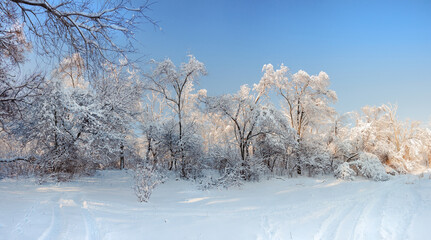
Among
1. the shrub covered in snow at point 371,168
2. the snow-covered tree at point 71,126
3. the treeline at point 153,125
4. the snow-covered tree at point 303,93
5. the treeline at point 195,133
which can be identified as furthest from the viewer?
the snow-covered tree at point 303,93

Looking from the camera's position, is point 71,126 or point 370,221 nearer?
point 370,221

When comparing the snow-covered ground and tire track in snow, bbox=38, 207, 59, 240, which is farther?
the snow-covered ground

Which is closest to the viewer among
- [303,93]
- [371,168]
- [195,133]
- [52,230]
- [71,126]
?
A: [52,230]

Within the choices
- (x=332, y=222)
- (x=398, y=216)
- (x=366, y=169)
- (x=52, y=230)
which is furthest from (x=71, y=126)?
(x=366, y=169)

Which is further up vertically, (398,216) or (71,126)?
(71,126)

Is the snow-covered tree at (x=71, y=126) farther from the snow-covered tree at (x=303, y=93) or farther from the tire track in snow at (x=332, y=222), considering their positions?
the snow-covered tree at (x=303, y=93)

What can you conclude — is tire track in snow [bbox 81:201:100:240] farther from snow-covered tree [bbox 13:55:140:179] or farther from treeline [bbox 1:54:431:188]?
snow-covered tree [bbox 13:55:140:179]

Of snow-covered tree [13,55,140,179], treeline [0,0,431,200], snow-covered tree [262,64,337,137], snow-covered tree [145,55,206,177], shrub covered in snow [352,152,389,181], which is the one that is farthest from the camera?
snow-covered tree [262,64,337,137]

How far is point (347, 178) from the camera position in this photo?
Answer: 14250 millimetres

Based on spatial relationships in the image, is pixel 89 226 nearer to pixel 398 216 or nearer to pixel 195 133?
pixel 398 216

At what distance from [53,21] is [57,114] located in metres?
9.03

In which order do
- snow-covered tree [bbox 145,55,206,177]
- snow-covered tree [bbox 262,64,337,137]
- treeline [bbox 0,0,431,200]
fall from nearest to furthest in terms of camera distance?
treeline [bbox 0,0,431,200] < snow-covered tree [bbox 145,55,206,177] < snow-covered tree [bbox 262,64,337,137]

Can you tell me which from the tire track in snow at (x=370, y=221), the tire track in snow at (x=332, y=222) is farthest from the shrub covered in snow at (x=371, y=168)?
the tire track in snow at (x=332, y=222)

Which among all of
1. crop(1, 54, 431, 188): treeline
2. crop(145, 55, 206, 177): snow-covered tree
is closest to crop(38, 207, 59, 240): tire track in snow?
crop(1, 54, 431, 188): treeline
